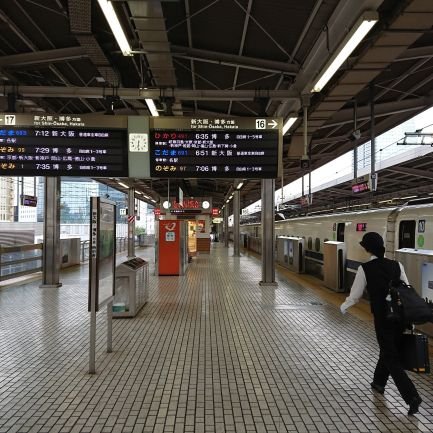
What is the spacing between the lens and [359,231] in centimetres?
1066

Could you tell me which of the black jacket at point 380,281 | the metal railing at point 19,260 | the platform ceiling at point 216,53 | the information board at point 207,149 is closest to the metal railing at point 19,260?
the metal railing at point 19,260

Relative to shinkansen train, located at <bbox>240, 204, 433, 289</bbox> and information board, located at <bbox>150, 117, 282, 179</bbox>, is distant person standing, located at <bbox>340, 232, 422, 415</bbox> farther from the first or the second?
shinkansen train, located at <bbox>240, 204, 433, 289</bbox>

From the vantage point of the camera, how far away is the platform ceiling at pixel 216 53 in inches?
234

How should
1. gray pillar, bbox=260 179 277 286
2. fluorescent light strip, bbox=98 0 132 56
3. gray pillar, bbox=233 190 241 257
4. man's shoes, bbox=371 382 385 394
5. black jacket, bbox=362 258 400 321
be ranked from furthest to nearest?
gray pillar, bbox=233 190 241 257
gray pillar, bbox=260 179 277 286
fluorescent light strip, bbox=98 0 132 56
man's shoes, bbox=371 382 385 394
black jacket, bbox=362 258 400 321

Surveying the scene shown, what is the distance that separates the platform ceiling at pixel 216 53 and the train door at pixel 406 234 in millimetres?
2741

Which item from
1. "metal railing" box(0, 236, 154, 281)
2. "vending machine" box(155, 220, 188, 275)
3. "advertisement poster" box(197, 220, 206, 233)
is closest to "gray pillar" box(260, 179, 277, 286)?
"vending machine" box(155, 220, 188, 275)

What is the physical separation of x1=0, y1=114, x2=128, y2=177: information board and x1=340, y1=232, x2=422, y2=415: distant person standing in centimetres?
462

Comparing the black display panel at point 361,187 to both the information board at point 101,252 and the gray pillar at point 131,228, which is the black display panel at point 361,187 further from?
the gray pillar at point 131,228

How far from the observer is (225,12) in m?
6.63

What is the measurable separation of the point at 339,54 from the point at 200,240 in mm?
25214

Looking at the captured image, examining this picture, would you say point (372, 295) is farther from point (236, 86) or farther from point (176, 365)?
point (236, 86)

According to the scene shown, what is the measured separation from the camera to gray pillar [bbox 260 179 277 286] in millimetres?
12352

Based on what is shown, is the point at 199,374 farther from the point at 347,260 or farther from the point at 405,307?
the point at 347,260

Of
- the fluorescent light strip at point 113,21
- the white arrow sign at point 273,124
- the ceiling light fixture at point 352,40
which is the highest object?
the fluorescent light strip at point 113,21
